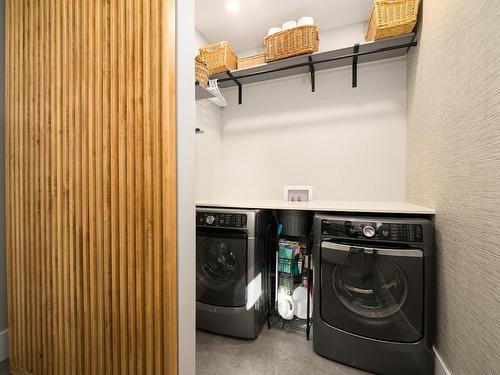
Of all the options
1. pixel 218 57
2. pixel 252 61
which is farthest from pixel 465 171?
pixel 218 57

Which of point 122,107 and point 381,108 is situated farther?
point 381,108

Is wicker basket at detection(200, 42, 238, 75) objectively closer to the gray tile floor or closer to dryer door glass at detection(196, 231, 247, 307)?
dryer door glass at detection(196, 231, 247, 307)

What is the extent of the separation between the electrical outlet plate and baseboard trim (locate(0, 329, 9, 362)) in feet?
7.47

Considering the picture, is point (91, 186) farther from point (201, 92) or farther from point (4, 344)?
point (4, 344)

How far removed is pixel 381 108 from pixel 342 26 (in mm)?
935

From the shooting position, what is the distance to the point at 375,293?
4.49ft

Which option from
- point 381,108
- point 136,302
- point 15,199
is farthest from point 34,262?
point 381,108

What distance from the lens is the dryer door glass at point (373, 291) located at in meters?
1.28

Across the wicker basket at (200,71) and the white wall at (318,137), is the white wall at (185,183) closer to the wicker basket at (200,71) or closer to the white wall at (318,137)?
the wicker basket at (200,71)

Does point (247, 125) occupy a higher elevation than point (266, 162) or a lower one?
higher

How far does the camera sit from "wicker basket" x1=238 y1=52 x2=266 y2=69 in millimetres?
2195

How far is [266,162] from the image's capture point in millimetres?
2502

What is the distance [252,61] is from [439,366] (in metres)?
2.69

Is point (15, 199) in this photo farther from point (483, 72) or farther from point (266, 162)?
point (483, 72)
